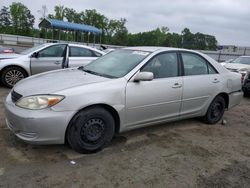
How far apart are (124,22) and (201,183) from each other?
6175 cm

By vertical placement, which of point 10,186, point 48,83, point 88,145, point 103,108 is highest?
point 48,83

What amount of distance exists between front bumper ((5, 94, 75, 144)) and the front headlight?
57mm

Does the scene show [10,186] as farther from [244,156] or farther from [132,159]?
[244,156]

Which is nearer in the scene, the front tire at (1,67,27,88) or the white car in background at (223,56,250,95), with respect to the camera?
the front tire at (1,67,27,88)

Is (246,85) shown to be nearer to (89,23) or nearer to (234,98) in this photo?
(234,98)

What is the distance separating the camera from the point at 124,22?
203 feet

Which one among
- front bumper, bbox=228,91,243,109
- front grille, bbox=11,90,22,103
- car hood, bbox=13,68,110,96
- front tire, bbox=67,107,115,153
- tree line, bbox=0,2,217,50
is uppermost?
tree line, bbox=0,2,217,50

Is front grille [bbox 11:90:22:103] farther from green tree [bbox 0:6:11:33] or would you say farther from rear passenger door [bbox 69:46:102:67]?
green tree [bbox 0:6:11:33]

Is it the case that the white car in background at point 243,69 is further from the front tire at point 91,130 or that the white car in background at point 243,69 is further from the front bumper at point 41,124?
the front bumper at point 41,124

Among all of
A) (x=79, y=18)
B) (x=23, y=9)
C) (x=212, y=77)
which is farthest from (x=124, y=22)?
(x=212, y=77)

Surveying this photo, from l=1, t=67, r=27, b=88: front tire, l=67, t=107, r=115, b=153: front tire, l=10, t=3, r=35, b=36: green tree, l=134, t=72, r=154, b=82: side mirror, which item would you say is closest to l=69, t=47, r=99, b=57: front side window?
l=1, t=67, r=27, b=88: front tire

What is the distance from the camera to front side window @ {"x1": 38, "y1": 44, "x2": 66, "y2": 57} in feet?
24.3

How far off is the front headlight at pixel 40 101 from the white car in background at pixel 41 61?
440cm

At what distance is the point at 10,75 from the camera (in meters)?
7.12
